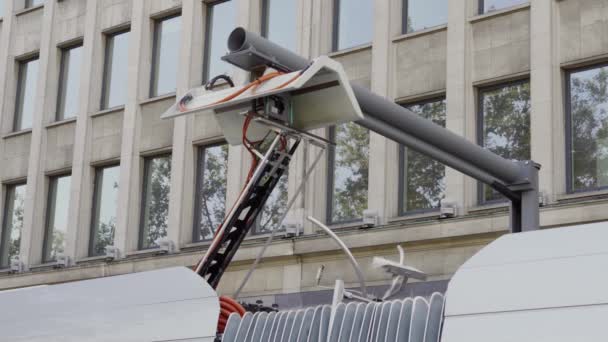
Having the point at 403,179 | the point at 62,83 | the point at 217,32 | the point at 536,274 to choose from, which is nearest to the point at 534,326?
the point at 536,274

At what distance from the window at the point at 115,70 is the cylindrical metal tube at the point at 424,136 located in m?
23.0

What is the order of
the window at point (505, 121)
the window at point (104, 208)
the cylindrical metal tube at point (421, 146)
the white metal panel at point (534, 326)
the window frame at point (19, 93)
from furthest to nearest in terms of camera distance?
Result: the window frame at point (19, 93) < the window at point (104, 208) < the window at point (505, 121) < the cylindrical metal tube at point (421, 146) < the white metal panel at point (534, 326)

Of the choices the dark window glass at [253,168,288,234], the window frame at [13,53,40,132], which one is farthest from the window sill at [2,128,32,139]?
the dark window glass at [253,168,288,234]

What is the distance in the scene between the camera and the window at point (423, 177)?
→ 76.5 ft

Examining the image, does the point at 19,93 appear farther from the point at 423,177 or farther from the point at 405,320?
the point at 405,320

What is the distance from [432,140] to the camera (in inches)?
327

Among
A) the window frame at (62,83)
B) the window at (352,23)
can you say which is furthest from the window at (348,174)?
the window frame at (62,83)

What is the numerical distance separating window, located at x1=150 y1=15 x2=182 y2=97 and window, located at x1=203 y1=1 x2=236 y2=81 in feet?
2.72

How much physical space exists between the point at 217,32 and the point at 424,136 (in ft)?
69.7

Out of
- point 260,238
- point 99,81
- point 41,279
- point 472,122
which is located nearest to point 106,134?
point 99,81

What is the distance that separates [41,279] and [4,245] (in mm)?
3557

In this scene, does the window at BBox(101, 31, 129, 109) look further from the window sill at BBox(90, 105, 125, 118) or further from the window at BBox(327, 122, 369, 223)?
the window at BBox(327, 122, 369, 223)

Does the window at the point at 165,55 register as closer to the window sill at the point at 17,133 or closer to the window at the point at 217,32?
the window at the point at 217,32

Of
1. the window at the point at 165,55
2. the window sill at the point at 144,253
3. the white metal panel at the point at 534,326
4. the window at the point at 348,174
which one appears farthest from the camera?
the window at the point at 165,55
